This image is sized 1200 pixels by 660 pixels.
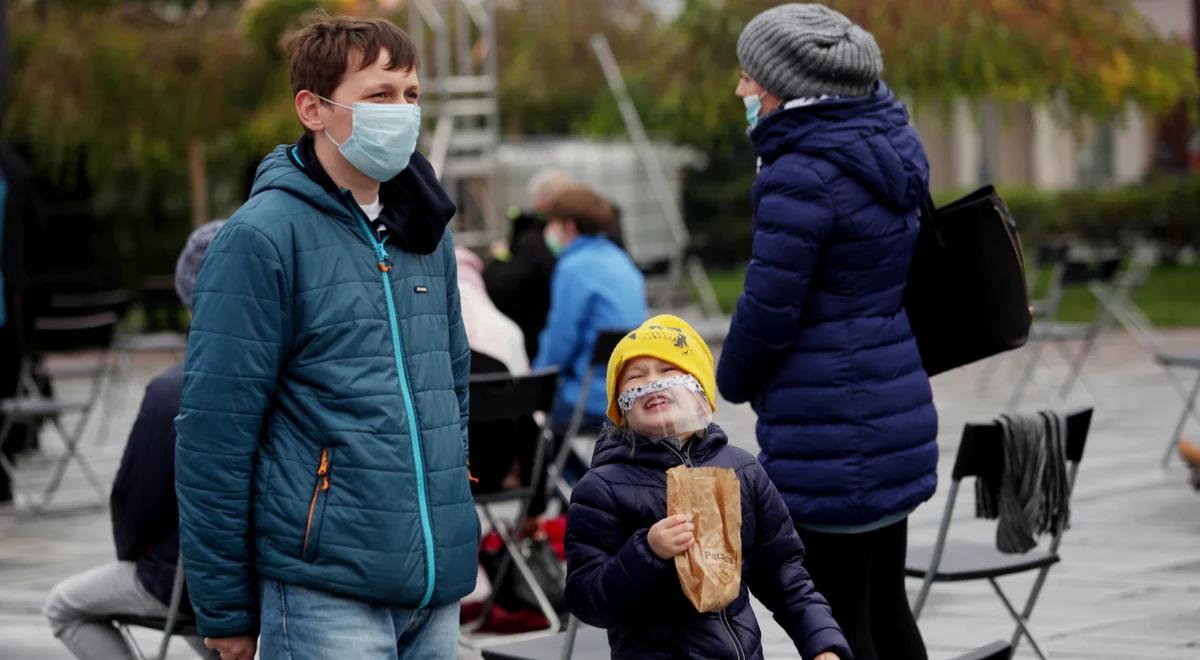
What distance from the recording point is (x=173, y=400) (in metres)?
4.75

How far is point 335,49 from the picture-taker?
3375 millimetres

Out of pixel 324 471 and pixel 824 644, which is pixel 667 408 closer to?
pixel 824 644

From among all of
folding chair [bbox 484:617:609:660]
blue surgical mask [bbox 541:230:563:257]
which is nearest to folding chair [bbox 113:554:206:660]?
folding chair [bbox 484:617:609:660]

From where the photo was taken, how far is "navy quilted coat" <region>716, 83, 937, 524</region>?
4.34 meters

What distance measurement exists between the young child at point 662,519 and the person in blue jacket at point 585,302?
4367 mm

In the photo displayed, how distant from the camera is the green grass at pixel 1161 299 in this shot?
18.7 m

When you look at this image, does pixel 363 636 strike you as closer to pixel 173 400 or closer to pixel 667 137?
pixel 173 400

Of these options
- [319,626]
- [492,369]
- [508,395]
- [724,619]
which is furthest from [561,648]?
[492,369]

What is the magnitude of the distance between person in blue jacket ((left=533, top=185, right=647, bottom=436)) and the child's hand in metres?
4.64

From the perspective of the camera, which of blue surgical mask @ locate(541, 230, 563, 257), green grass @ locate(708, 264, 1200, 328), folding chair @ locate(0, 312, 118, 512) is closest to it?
blue surgical mask @ locate(541, 230, 563, 257)

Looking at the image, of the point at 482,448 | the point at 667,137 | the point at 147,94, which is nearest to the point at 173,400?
the point at 482,448

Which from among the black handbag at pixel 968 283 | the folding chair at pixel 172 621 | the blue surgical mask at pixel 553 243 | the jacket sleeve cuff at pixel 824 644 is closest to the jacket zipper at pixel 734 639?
the jacket sleeve cuff at pixel 824 644

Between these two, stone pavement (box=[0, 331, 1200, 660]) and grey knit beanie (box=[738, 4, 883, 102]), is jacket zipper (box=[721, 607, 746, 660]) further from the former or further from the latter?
stone pavement (box=[0, 331, 1200, 660])

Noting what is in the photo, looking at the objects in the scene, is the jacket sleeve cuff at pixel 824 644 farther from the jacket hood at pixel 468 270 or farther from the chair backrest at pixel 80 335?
the chair backrest at pixel 80 335
